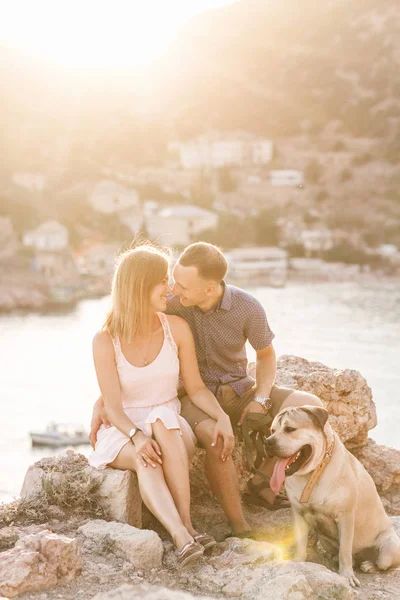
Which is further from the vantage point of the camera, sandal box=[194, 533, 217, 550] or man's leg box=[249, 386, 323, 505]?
man's leg box=[249, 386, 323, 505]

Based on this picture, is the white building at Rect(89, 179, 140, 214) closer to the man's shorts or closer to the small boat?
the small boat

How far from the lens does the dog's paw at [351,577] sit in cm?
243

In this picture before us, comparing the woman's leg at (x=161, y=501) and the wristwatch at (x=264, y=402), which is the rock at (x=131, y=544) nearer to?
the woman's leg at (x=161, y=501)

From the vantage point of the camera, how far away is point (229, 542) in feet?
8.54

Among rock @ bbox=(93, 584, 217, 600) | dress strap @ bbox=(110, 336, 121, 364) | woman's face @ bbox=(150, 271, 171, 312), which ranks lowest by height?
rock @ bbox=(93, 584, 217, 600)

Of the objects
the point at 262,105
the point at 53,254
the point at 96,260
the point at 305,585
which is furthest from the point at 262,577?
the point at 262,105

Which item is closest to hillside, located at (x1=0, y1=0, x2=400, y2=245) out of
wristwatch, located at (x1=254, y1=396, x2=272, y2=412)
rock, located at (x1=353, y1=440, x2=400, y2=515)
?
rock, located at (x1=353, y1=440, x2=400, y2=515)

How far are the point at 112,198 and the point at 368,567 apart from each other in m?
63.1

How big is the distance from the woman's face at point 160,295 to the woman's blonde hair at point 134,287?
12 millimetres

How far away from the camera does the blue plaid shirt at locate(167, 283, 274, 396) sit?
9.71ft

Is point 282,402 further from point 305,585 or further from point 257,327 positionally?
point 305,585

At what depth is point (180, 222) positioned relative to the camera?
2427 inches

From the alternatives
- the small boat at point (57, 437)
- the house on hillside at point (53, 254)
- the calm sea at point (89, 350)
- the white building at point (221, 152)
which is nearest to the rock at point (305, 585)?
the calm sea at point (89, 350)

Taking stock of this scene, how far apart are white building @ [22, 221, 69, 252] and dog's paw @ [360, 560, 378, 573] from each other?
2116 inches
